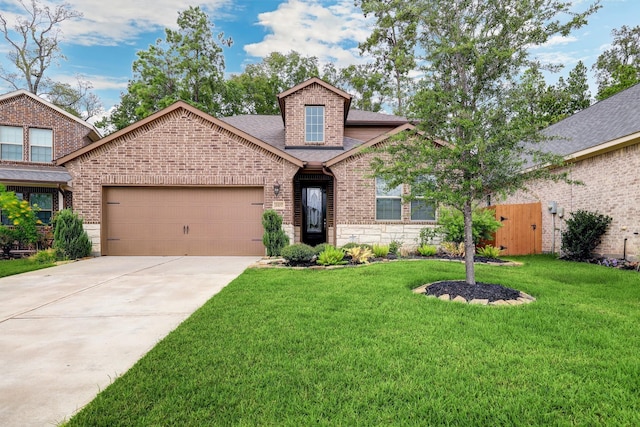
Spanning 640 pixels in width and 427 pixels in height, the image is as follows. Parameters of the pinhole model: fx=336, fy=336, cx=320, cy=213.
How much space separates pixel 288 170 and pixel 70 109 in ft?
82.2

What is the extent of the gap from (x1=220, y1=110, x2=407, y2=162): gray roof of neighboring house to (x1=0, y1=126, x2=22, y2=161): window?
8.71m

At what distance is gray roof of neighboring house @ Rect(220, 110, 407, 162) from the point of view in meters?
12.4

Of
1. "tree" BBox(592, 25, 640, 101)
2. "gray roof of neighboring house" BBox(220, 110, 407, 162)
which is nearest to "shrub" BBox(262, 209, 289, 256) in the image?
"gray roof of neighboring house" BBox(220, 110, 407, 162)

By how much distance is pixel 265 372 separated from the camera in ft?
9.35

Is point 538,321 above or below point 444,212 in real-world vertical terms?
below

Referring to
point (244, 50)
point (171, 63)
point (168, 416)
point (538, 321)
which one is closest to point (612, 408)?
point (538, 321)

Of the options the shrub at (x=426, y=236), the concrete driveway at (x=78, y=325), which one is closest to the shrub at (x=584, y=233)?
the shrub at (x=426, y=236)

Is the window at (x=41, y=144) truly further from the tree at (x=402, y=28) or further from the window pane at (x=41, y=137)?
the tree at (x=402, y=28)

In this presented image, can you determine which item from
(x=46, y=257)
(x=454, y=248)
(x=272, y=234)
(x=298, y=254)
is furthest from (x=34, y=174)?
(x=454, y=248)

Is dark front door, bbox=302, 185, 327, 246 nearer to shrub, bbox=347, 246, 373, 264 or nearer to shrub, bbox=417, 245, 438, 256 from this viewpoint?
shrub, bbox=347, 246, 373, 264

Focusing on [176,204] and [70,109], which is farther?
[70,109]

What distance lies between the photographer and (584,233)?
32.9ft

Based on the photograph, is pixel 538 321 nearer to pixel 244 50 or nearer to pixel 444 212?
pixel 444 212

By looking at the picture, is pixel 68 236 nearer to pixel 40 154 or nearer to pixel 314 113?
pixel 40 154
